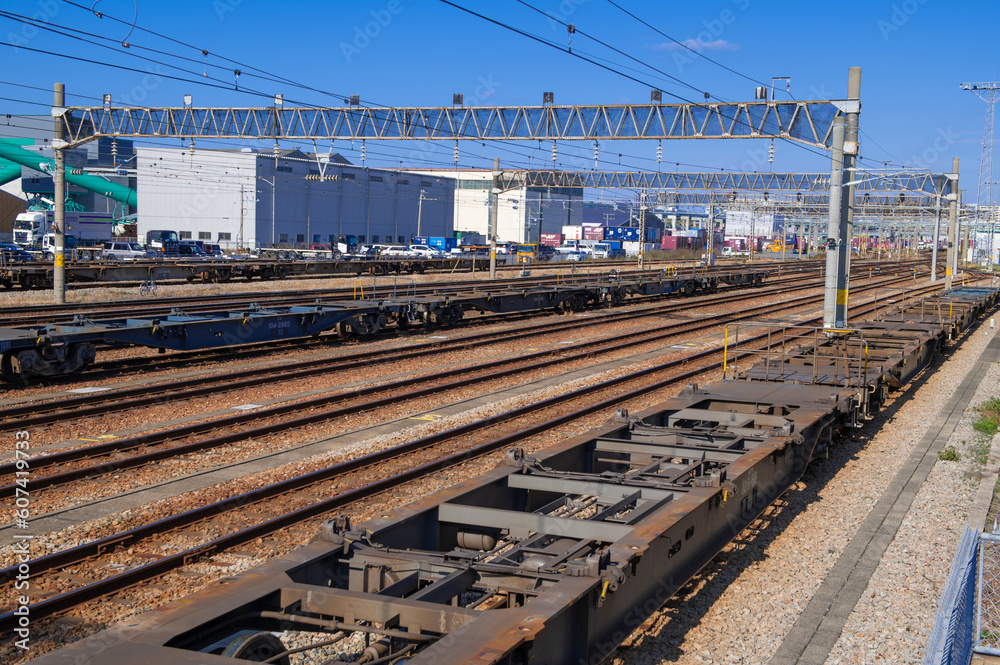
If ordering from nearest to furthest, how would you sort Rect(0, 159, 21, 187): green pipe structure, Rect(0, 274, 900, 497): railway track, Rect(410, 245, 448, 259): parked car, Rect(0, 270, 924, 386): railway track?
Rect(0, 274, 900, 497): railway track < Rect(0, 270, 924, 386): railway track < Rect(410, 245, 448, 259): parked car < Rect(0, 159, 21, 187): green pipe structure

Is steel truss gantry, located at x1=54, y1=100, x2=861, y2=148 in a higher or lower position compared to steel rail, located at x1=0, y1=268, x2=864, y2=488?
higher

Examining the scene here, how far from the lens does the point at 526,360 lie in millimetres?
19438

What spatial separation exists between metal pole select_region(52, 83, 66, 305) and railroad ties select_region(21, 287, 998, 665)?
67.3 feet

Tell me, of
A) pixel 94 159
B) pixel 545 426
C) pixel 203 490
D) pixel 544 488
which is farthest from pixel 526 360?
pixel 94 159

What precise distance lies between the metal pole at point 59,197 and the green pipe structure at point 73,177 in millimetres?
53155

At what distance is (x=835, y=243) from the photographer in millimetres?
18984

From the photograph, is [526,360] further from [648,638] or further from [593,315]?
[648,638]

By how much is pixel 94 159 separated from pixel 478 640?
11137 cm

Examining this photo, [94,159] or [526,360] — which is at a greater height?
[94,159]

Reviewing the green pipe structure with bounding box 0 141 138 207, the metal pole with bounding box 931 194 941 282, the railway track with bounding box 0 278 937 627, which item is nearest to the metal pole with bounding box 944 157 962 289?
the metal pole with bounding box 931 194 941 282

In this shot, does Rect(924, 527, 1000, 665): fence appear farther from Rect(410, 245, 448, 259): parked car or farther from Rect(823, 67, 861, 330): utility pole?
Rect(410, 245, 448, 259): parked car

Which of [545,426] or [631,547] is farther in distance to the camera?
[545,426]

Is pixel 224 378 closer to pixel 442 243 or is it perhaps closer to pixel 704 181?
pixel 704 181

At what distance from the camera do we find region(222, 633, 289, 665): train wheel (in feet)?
13.4
